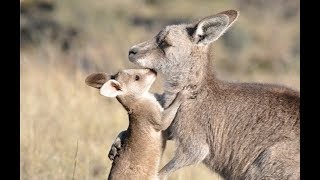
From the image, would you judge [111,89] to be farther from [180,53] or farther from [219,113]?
[219,113]

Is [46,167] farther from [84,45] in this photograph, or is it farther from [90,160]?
[84,45]

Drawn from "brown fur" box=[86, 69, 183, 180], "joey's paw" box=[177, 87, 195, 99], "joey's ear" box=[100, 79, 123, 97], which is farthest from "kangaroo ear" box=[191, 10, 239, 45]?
"joey's ear" box=[100, 79, 123, 97]

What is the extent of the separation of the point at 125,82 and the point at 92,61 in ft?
31.1

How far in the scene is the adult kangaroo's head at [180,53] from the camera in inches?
358

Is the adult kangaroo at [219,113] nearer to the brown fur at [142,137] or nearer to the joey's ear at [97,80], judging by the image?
the brown fur at [142,137]

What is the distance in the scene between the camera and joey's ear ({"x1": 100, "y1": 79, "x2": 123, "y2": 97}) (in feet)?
30.1

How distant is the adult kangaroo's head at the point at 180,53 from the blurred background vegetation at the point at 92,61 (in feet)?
0.85

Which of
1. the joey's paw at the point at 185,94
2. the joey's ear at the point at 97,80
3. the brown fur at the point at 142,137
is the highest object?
the joey's ear at the point at 97,80

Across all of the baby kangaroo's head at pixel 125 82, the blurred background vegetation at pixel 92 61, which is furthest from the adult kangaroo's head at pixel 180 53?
the blurred background vegetation at pixel 92 61

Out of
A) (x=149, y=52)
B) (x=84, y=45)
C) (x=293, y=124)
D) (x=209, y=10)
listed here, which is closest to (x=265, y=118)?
(x=293, y=124)

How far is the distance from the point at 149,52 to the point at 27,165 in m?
2.63

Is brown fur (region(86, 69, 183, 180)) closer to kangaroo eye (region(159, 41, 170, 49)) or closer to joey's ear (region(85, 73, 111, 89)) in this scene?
joey's ear (region(85, 73, 111, 89))

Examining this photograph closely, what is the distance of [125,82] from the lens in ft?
31.1

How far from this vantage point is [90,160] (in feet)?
36.6
